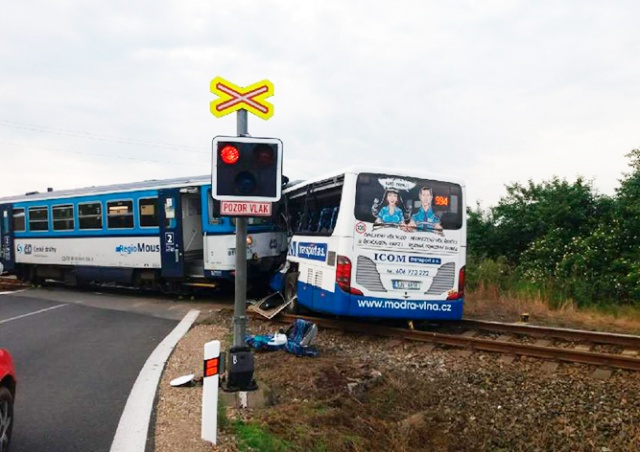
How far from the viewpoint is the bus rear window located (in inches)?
372

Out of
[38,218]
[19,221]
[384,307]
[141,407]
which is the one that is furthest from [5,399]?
[19,221]

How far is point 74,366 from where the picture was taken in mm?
7746

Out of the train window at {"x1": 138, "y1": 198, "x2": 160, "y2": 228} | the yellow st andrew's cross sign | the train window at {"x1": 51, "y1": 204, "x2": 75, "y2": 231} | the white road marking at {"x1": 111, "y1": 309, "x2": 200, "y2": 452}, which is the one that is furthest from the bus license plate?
the train window at {"x1": 51, "y1": 204, "x2": 75, "y2": 231}

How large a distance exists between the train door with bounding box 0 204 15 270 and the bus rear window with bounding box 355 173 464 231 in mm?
15616

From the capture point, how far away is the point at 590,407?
6.01m

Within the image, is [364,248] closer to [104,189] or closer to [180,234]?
[180,234]

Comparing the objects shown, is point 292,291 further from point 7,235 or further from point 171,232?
point 7,235

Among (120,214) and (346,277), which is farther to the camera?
(120,214)

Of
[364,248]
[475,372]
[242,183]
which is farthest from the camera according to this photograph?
[364,248]

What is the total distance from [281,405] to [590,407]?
10.6 feet

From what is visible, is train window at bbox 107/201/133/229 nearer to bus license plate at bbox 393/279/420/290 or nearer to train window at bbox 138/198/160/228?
train window at bbox 138/198/160/228

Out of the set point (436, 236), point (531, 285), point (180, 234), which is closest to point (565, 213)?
point (531, 285)

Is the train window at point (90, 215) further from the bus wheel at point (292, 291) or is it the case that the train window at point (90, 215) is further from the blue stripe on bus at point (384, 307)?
the blue stripe on bus at point (384, 307)

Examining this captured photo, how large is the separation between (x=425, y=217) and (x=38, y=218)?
567 inches
